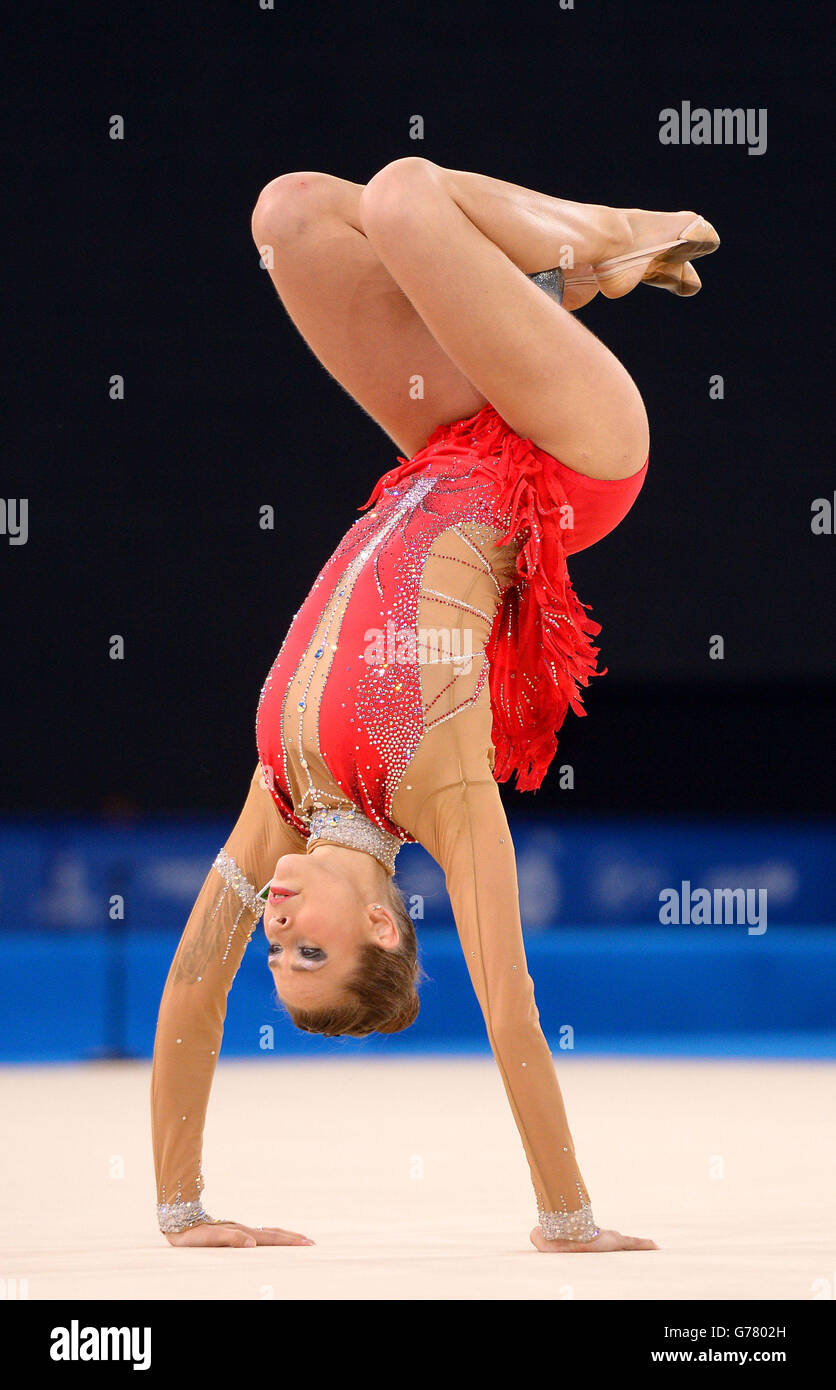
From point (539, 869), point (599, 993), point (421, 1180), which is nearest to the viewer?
point (421, 1180)

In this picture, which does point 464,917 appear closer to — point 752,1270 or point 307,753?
point 307,753

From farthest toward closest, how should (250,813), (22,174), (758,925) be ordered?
(22,174) < (758,925) < (250,813)

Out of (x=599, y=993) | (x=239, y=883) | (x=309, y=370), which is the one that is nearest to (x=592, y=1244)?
(x=239, y=883)

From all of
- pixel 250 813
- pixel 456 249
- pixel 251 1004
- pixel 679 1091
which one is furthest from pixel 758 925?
pixel 456 249

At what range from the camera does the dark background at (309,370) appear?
5.52m

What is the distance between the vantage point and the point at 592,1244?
1.91 metres

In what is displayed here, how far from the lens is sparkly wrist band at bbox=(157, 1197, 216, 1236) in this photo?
213 cm

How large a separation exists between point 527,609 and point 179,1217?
3.09 ft

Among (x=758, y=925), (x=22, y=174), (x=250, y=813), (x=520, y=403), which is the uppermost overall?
(x=22, y=174)

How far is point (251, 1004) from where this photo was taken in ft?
16.3

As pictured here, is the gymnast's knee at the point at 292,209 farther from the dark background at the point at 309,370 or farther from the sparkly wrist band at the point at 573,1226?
the dark background at the point at 309,370

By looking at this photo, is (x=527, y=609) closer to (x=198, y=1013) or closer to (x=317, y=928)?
(x=317, y=928)

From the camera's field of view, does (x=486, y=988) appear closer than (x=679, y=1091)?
Yes

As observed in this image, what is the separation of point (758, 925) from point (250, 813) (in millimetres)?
3344
